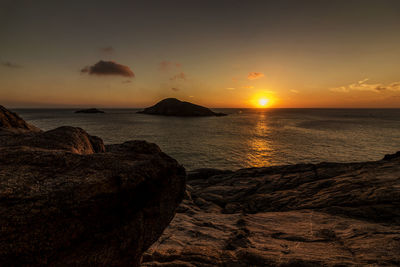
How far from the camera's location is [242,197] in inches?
538

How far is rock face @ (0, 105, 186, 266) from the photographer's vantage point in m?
3.19

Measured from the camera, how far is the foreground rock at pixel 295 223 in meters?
5.87

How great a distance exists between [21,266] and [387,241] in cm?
1053

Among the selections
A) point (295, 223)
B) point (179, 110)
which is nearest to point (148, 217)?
point (295, 223)

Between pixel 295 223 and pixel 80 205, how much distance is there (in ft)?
31.4

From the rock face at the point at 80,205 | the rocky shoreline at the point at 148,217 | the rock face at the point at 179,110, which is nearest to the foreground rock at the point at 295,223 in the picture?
the rocky shoreline at the point at 148,217

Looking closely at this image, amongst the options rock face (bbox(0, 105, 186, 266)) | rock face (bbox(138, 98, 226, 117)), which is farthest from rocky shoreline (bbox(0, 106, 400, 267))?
rock face (bbox(138, 98, 226, 117))

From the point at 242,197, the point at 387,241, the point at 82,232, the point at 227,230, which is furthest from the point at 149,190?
the point at 242,197

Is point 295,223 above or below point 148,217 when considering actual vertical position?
below

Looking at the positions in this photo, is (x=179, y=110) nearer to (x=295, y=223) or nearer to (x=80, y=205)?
(x=295, y=223)

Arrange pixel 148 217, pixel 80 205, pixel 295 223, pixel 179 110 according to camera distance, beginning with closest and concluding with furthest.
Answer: pixel 80 205
pixel 148 217
pixel 295 223
pixel 179 110

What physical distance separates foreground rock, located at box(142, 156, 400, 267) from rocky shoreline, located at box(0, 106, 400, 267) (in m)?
0.05

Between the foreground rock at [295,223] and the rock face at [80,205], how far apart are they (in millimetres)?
2191

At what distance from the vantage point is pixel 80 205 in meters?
3.63
